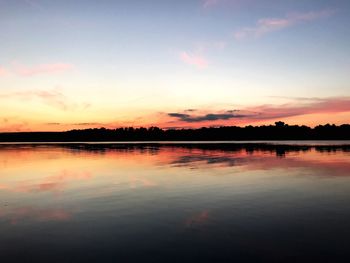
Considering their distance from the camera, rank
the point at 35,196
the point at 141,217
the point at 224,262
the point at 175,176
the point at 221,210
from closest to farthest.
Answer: the point at 224,262 < the point at 141,217 < the point at 221,210 < the point at 35,196 < the point at 175,176

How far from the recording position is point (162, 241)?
11.8m

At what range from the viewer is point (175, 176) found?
2934cm

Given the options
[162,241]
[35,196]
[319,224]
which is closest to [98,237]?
[162,241]

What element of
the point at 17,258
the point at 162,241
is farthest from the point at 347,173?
the point at 17,258

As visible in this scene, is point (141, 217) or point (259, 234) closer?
point (259, 234)

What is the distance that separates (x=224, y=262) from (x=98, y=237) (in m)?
5.03

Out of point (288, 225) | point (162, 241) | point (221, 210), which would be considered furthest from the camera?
point (221, 210)

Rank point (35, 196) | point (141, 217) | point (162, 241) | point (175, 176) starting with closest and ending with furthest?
point (162, 241) → point (141, 217) → point (35, 196) → point (175, 176)

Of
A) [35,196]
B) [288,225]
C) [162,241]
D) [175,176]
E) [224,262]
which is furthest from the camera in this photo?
[175,176]

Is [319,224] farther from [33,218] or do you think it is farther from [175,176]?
[175,176]

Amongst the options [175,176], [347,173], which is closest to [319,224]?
[175,176]

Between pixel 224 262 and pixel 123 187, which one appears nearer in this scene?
pixel 224 262

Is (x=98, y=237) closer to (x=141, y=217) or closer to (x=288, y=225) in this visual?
(x=141, y=217)

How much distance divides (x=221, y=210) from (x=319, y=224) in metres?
4.52
